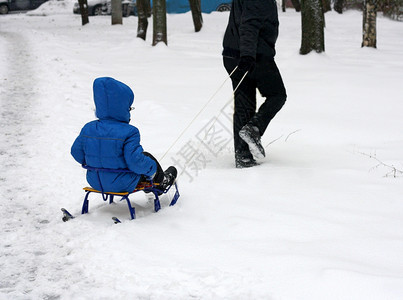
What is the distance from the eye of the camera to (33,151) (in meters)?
6.31

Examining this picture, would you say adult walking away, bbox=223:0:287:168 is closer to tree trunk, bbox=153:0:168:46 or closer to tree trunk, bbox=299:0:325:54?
tree trunk, bbox=299:0:325:54

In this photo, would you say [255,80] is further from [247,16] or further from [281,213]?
[281,213]

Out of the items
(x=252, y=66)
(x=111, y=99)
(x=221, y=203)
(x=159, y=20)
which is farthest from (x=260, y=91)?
(x=159, y=20)

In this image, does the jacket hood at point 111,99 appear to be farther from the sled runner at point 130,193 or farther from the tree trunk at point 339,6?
the tree trunk at point 339,6

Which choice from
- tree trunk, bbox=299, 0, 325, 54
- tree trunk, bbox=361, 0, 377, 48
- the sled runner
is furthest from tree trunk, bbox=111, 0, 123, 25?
the sled runner

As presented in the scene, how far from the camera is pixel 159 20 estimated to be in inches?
614

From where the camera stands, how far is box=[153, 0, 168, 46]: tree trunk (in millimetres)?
15304

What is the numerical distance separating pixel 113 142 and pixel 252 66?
5.96 ft

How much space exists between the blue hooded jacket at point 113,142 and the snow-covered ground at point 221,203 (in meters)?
0.37

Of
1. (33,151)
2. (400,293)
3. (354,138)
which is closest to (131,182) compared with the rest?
(400,293)

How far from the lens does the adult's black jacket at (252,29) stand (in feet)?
16.3

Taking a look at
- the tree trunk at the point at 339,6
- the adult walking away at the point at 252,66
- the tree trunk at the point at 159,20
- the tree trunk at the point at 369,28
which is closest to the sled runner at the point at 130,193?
the adult walking away at the point at 252,66

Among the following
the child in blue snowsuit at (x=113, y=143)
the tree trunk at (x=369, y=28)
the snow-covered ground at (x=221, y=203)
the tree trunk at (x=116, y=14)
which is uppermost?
the tree trunk at (x=116, y=14)

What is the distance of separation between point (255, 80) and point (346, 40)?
13.7 meters
